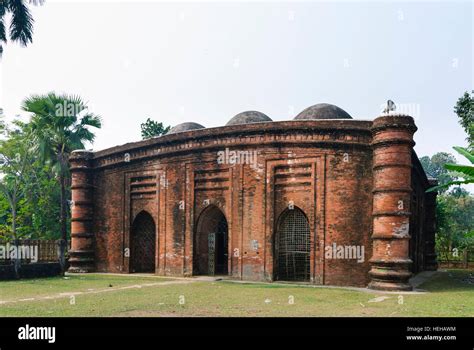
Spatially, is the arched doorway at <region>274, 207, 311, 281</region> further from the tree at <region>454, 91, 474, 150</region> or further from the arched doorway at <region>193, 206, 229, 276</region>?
the tree at <region>454, 91, 474, 150</region>

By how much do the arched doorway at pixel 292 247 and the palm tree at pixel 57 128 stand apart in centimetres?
813

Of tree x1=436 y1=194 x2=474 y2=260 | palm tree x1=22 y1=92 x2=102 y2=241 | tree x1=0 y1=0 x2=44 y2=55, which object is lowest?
tree x1=436 y1=194 x2=474 y2=260

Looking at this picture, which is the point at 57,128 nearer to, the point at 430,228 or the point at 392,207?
A: the point at 392,207

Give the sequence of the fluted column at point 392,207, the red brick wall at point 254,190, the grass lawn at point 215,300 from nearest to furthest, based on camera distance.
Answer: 1. the grass lawn at point 215,300
2. the fluted column at point 392,207
3. the red brick wall at point 254,190

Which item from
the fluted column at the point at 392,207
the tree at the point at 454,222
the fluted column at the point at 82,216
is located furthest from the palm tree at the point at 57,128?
the tree at the point at 454,222

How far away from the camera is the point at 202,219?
54.2ft

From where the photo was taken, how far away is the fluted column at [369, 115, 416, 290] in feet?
41.3

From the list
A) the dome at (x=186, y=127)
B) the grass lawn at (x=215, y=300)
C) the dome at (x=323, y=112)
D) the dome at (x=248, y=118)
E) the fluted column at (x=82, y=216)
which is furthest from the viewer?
the dome at (x=186, y=127)

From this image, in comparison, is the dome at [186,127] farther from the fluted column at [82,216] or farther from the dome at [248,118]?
the fluted column at [82,216]

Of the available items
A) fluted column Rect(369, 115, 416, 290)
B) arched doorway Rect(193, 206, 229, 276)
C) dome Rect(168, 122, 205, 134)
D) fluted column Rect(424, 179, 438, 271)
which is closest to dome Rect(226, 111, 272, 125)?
dome Rect(168, 122, 205, 134)

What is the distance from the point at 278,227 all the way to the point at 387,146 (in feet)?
14.0

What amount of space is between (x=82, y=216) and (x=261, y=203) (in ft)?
27.2

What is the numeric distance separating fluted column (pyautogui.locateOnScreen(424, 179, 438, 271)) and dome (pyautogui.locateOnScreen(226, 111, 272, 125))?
32.2 feet

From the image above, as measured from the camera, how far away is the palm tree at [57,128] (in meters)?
17.4
